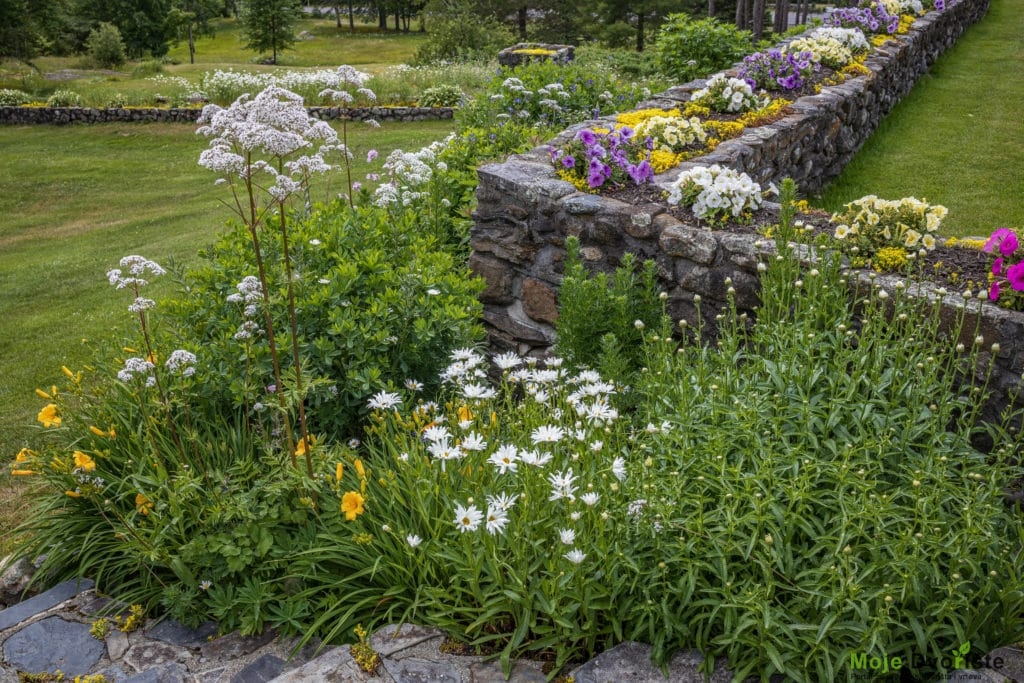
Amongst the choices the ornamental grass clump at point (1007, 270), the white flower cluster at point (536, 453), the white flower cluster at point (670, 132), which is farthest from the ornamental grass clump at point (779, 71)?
the white flower cluster at point (536, 453)

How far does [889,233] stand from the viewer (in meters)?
3.76

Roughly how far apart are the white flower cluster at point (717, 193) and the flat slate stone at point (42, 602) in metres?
3.45

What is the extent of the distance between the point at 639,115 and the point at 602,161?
175cm

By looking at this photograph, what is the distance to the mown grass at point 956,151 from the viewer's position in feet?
23.3

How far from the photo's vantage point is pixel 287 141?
2.38 m

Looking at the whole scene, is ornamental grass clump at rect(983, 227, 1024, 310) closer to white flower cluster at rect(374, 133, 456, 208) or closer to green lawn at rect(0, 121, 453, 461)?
green lawn at rect(0, 121, 453, 461)

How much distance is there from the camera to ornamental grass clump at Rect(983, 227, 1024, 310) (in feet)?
10.3

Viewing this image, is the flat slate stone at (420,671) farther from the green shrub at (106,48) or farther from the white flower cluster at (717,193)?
the green shrub at (106,48)

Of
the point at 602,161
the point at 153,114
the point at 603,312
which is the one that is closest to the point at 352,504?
the point at 603,312

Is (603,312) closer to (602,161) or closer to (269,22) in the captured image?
(602,161)

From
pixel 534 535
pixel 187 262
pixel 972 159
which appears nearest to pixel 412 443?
pixel 534 535

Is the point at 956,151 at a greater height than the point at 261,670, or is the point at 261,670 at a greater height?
the point at 956,151

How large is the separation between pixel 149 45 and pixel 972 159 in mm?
32033

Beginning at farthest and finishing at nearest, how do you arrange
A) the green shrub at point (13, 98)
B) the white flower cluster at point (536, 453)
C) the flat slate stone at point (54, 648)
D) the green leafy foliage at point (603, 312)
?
Answer: the green shrub at point (13, 98) < the green leafy foliage at point (603, 312) < the flat slate stone at point (54, 648) < the white flower cluster at point (536, 453)
